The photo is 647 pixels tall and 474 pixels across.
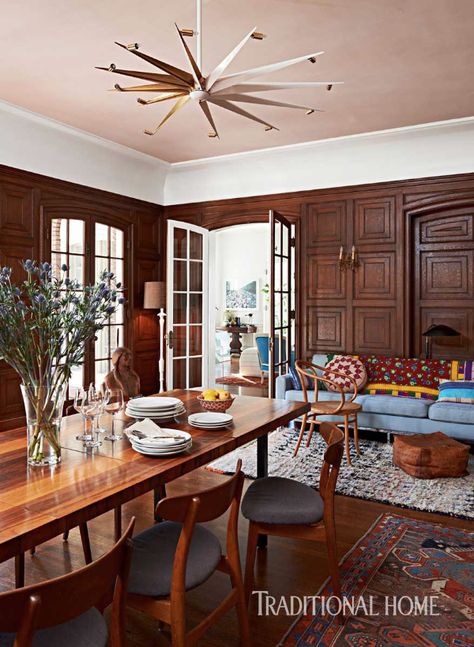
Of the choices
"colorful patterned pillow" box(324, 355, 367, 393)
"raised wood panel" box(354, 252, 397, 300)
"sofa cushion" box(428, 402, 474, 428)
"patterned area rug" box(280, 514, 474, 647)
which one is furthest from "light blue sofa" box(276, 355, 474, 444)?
"patterned area rug" box(280, 514, 474, 647)

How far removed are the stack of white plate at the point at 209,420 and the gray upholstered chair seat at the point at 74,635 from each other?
1054mm

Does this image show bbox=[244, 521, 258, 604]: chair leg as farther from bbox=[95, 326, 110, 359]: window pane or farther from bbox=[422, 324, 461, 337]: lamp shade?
bbox=[95, 326, 110, 359]: window pane

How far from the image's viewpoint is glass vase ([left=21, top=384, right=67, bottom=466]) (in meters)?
1.90

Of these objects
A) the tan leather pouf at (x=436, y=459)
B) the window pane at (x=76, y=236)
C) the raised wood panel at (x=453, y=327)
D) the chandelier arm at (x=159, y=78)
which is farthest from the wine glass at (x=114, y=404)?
the raised wood panel at (x=453, y=327)

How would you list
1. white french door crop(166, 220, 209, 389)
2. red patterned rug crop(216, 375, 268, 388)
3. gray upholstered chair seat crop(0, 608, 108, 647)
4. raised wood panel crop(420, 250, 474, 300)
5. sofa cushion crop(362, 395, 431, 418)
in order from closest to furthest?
gray upholstered chair seat crop(0, 608, 108, 647)
sofa cushion crop(362, 395, 431, 418)
raised wood panel crop(420, 250, 474, 300)
white french door crop(166, 220, 209, 389)
red patterned rug crop(216, 375, 268, 388)

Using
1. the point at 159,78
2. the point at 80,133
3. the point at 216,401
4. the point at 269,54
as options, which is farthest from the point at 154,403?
the point at 80,133

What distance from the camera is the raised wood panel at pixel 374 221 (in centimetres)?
584

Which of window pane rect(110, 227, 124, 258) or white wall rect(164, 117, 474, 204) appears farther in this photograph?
window pane rect(110, 227, 124, 258)

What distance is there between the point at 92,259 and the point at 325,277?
276 cm

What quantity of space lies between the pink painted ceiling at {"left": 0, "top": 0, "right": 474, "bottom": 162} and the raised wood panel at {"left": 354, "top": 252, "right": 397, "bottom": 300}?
1400 millimetres

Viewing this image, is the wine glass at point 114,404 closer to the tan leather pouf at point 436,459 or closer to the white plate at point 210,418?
the white plate at point 210,418

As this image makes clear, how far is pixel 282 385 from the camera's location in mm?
5613

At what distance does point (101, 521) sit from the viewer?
319cm

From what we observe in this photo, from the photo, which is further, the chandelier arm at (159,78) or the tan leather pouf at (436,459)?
the tan leather pouf at (436,459)
